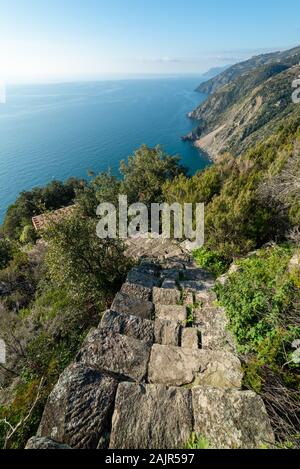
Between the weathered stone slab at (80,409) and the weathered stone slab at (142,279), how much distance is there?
2810 mm

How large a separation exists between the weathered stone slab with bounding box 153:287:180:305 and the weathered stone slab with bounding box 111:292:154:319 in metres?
0.35

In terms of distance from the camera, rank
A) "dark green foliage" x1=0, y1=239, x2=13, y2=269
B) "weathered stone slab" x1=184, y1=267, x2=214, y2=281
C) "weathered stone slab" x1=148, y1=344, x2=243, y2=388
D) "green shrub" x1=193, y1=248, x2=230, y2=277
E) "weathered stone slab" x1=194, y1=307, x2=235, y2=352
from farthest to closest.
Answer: "dark green foliage" x1=0, y1=239, x2=13, y2=269 → "green shrub" x1=193, y1=248, x2=230, y2=277 → "weathered stone slab" x1=184, y1=267, x2=214, y2=281 → "weathered stone slab" x1=194, y1=307, x2=235, y2=352 → "weathered stone slab" x1=148, y1=344, x2=243, y2=388

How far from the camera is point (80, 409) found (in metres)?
2.67

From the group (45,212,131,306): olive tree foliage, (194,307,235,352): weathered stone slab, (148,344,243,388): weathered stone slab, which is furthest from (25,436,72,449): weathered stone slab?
(45,212,131,306): olive tree foliage

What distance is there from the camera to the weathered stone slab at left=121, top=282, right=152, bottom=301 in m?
5.25

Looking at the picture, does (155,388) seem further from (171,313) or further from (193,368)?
(171,313)

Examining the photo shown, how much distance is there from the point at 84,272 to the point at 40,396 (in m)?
2.78

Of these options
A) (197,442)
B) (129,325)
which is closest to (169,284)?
(129,325)

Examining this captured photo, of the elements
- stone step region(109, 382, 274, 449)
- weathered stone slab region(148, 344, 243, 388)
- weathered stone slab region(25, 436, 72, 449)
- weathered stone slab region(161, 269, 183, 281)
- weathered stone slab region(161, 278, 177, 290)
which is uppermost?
weathered stone slab region(25, 436, 72, 449)

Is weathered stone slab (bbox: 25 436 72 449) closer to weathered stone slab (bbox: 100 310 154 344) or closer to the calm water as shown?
weathered stone slab (bbox: 100 310 154 344)

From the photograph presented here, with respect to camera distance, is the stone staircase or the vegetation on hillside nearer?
the stone staircase

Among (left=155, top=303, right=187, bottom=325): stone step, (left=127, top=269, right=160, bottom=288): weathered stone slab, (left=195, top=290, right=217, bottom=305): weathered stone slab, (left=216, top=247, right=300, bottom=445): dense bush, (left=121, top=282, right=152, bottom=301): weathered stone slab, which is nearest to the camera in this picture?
(left=216, top=247, right=300, bottom=445): dense bush

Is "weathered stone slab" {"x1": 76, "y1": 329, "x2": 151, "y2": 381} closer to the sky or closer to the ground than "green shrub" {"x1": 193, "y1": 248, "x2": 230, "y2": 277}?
closer to the sky

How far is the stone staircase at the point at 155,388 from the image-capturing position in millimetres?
2516
